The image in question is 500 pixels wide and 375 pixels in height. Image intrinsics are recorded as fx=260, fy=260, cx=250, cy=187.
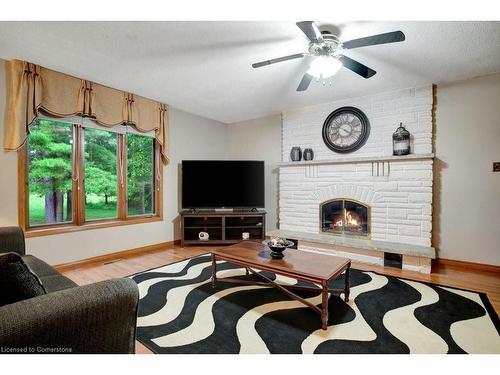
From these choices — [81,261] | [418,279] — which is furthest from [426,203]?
[81,261]

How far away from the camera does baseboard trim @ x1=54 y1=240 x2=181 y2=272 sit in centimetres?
303

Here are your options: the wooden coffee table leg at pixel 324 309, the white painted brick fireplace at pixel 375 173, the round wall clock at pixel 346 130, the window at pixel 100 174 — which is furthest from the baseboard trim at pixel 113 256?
the round wall clock at pixel 346 130

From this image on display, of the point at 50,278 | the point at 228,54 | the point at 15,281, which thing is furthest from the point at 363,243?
the point at 15,281

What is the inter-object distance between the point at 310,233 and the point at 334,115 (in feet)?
5.96

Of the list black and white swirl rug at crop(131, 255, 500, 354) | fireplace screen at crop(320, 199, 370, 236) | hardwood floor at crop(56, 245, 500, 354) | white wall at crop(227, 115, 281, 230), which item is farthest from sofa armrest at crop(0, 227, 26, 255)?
fireplace screen at crop(320, 199, 370, 236)

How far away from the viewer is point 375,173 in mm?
3541

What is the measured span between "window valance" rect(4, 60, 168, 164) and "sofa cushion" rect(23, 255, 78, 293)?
1.46 metres

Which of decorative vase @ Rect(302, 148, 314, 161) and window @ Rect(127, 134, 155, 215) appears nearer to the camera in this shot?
window @ Rect(127, 134, 155, 215)

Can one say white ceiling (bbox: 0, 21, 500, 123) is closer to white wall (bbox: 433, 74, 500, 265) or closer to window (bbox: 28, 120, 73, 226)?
white wall (bbox: 433, 74, 500, 265)

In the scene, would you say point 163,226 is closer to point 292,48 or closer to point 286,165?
point 286,165

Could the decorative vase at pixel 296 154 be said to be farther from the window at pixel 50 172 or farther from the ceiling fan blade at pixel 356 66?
the window at pixel 50 172

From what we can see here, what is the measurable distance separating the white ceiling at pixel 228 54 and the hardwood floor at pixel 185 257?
221 centimetres

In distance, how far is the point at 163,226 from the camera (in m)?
4.12

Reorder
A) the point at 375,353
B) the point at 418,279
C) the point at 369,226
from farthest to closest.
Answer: the point at 369,226 → the point at 418,279 → the point at 375,353
